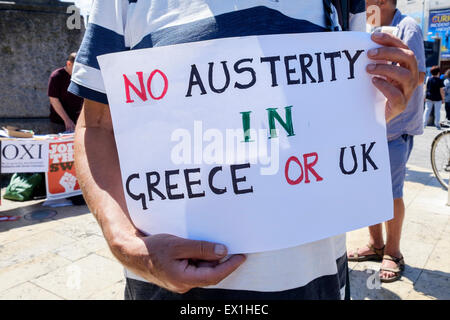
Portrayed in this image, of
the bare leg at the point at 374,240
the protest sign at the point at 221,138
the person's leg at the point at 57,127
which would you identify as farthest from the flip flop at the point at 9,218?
the protest sign at the point at 221,138

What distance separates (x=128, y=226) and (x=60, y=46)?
574cm

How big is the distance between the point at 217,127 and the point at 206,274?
0.32 metres

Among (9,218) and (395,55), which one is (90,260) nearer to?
(9,218)

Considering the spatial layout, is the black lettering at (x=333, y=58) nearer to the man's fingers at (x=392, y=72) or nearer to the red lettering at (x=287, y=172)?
the man's fingers at (x=392, y=72)

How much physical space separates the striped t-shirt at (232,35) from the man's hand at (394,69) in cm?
14

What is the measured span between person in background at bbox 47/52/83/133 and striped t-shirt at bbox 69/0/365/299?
4.11 metres

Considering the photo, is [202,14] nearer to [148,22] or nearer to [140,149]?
[148,22]

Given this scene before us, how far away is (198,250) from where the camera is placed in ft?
2.53

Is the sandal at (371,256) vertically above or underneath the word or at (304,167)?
underneath

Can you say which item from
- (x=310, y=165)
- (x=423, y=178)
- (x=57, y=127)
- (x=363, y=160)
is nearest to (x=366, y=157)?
(x=363, y=160)

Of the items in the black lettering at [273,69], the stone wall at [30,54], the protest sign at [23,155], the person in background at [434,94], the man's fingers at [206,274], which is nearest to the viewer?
the man's fingers at [206,274]

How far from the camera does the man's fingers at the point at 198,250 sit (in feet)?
2.52
